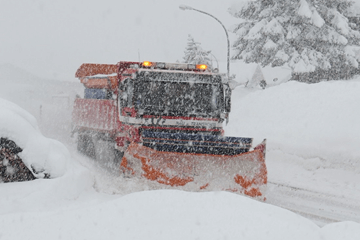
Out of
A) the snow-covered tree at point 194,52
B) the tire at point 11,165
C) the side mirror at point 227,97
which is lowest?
the tire at point 11,165

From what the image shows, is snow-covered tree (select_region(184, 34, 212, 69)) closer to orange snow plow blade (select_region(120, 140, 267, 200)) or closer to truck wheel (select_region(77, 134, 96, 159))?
truck wheel (select_region(77, 134, 96, 159))

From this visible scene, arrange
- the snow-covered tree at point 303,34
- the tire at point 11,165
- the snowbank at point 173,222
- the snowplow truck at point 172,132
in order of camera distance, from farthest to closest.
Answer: the snow-covered tree at point 303,34
the snowplow truck at point 172,132
the tire at point 11,165
the snowbank at point 173,222

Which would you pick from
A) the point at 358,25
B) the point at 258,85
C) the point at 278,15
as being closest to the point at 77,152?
the point at 278,15

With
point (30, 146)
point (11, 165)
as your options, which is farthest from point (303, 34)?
point (11, 165)

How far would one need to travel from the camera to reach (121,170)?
7395 mm

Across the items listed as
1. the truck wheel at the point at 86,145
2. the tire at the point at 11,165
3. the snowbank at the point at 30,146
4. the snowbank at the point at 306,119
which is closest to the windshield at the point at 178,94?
the snowbank at the point at 30,146

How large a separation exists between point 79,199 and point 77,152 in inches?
321

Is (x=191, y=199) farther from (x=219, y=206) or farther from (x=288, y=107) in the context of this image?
(x=288, y=107)

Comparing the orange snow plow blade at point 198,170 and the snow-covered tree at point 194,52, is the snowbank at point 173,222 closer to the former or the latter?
the orange snow plow blade at point 198,170

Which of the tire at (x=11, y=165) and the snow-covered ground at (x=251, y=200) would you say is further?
the tire at (x=11, y=165)

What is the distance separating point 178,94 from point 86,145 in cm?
501

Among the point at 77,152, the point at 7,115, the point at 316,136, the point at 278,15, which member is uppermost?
the point at 278,15

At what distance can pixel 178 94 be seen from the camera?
883 centimetres

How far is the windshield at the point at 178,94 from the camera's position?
8.71 metres
